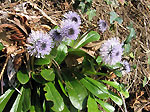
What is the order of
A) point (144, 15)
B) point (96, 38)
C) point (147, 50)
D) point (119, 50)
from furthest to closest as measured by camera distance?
1. point (144, 15)
2. point (147, 50)
3. point (96, 38)
4. point (119, 50)

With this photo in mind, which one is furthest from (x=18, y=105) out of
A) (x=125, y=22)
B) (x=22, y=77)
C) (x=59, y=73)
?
(x=125, y=22)

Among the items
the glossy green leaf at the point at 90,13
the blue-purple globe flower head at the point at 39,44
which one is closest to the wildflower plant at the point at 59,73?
the blue-purple globe flower head at the point at 39,44

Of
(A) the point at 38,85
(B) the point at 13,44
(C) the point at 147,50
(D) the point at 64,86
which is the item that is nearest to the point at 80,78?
(D) the point at 64,86

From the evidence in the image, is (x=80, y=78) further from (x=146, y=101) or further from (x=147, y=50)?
(x=147, y=50)

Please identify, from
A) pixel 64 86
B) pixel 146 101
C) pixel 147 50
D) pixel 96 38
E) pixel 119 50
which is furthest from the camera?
pixel 147 50

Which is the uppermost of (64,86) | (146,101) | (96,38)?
(96,38)

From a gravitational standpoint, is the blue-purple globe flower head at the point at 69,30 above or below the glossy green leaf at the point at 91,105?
above

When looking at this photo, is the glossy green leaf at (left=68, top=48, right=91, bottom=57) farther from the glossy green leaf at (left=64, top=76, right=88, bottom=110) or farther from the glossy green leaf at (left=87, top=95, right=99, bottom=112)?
the glossy green leaf at (left=87, top=95, right=99, bottom=112)

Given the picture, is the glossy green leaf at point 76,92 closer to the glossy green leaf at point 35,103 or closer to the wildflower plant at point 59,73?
the wildflower plant at point 59,73
